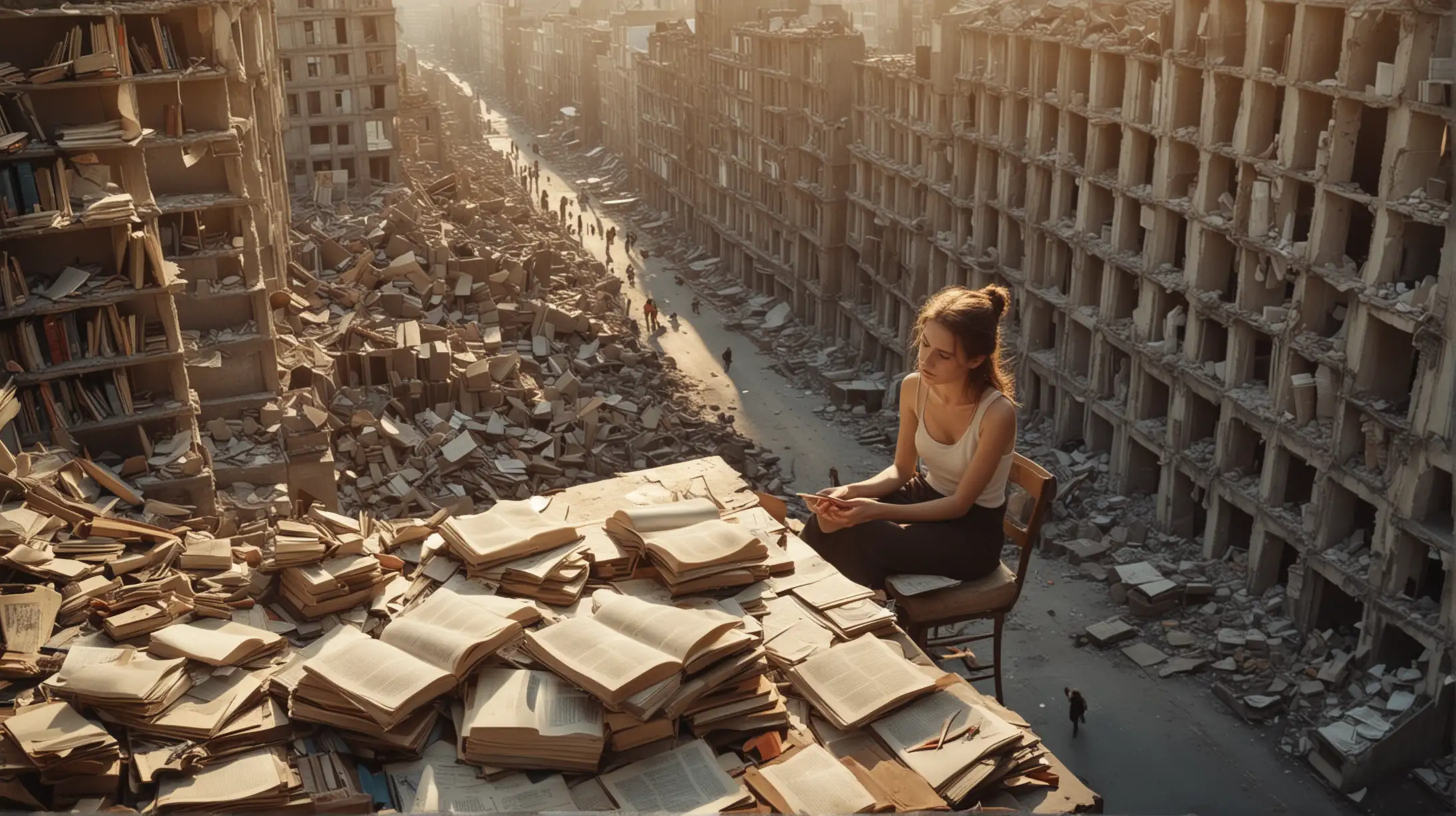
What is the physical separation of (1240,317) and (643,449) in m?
14.9

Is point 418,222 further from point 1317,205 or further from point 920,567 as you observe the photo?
Answer: point 920,567

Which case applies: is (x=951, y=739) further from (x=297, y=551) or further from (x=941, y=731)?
(x=297, y=551)

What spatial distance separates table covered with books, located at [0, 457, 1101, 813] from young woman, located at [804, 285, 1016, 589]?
587mm

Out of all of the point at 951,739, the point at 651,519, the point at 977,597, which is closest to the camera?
the point at 951,739

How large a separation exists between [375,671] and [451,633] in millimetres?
570

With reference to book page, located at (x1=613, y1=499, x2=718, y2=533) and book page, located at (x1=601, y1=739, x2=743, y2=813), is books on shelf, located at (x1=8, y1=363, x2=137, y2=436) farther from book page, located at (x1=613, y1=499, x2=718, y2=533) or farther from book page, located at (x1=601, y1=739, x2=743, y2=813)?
book page, located at (x1=601, y1=739, x2=743, y2=813)

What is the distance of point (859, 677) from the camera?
28.5 feet

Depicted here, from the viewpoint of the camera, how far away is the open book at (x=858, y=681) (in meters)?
8.38

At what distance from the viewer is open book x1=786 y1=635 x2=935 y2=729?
8.38 metres

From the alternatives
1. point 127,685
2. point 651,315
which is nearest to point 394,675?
point 127,685

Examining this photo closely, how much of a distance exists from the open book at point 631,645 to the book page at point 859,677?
638 millimetres

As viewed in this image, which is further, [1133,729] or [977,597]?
[1133,729]

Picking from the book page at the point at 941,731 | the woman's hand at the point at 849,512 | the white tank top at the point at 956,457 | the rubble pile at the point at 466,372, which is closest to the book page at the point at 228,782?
the book page at the point at 941,731

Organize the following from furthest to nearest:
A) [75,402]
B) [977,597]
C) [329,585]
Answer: [75,402]
[977,597]
[329,585]
